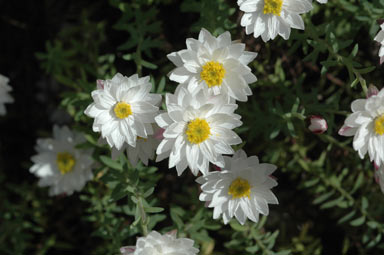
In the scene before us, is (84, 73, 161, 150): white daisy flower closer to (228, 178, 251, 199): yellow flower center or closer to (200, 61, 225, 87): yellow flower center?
(200, 61, 225, 87): yellow flower center

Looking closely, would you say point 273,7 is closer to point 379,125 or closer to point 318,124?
point 318,124

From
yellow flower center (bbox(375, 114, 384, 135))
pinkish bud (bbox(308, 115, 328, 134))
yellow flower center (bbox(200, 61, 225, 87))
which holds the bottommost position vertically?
yellow flower center (bbox(375, 114, 384, 135))

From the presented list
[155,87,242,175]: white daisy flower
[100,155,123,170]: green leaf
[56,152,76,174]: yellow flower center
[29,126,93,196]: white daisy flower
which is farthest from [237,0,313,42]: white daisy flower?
[56,152,76,174]: yellow flower center

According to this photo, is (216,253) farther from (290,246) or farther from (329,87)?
(329,87)

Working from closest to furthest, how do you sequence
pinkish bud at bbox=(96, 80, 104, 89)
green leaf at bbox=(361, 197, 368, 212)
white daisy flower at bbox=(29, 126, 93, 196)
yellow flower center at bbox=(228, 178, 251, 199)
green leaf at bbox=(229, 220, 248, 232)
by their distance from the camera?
pinkish bud at bbox=(96, 80, 104, 89)
yellow flower center at bbox=(228, 178, 251, 199)
green leaf at bbox=(229, 220, 248, 232)
green leaf at bbox=(361, 197, 368, 212)
white daisy flower at bbox=(29, 126, 93, 196)

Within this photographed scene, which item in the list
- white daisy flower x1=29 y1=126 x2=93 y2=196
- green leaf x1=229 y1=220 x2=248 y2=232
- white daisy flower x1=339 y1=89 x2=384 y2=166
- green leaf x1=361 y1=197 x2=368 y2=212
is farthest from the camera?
white daisy flower x1=29 y1=126 x2=93 y2=196

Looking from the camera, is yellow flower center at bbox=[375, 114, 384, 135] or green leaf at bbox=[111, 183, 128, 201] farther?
green leaf at bbox=[111, 183, 128, 201]

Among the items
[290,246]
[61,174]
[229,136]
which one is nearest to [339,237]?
[290,246]

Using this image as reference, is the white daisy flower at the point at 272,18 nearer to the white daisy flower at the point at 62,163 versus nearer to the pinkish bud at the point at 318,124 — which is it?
the pinkish bud at the point at 318,124

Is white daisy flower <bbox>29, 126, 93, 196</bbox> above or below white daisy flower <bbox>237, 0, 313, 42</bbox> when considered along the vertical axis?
above
